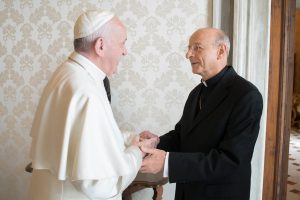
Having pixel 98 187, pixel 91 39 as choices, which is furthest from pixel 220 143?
pixel 91 39

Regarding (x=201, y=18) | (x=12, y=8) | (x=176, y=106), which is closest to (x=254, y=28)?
(x=201, y=18)

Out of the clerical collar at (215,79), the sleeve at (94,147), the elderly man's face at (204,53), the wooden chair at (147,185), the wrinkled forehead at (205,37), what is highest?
the wrinkled forehead at (205,37)

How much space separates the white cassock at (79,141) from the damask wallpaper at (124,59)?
1506 millimetres

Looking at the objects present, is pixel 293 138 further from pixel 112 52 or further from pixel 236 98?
pixel 112 52

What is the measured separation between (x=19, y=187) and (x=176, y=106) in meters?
1.90

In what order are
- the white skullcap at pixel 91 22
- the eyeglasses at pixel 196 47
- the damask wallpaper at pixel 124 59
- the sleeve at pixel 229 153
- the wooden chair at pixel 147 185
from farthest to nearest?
the damask wallpaper at pixel 124 59, the wooden chair at pixel 147 185, the eyeglasses at pixel 196 47, the sleeve at pixel 229 153, the white skullcap at pixel 91 22

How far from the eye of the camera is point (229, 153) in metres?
1.55

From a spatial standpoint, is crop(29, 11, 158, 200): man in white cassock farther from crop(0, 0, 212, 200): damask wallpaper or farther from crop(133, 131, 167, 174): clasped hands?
crop(0, 0, 212, 200): damask wallpaper

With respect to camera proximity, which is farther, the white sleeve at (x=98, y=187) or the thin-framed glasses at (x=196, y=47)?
the thin-framed glasses at (x=196, y=47)

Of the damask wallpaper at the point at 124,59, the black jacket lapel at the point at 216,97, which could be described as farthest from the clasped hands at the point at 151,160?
the damask wallpaper at the point at 124,59

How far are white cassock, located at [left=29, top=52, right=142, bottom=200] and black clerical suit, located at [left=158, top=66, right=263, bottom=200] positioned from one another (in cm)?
33

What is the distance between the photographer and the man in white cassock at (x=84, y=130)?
1192 mm

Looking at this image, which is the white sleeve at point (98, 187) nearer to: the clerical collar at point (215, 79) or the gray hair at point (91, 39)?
the gray hair at point (91, 39)

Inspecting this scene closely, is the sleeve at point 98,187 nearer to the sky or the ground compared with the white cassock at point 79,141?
nearer to the ground
